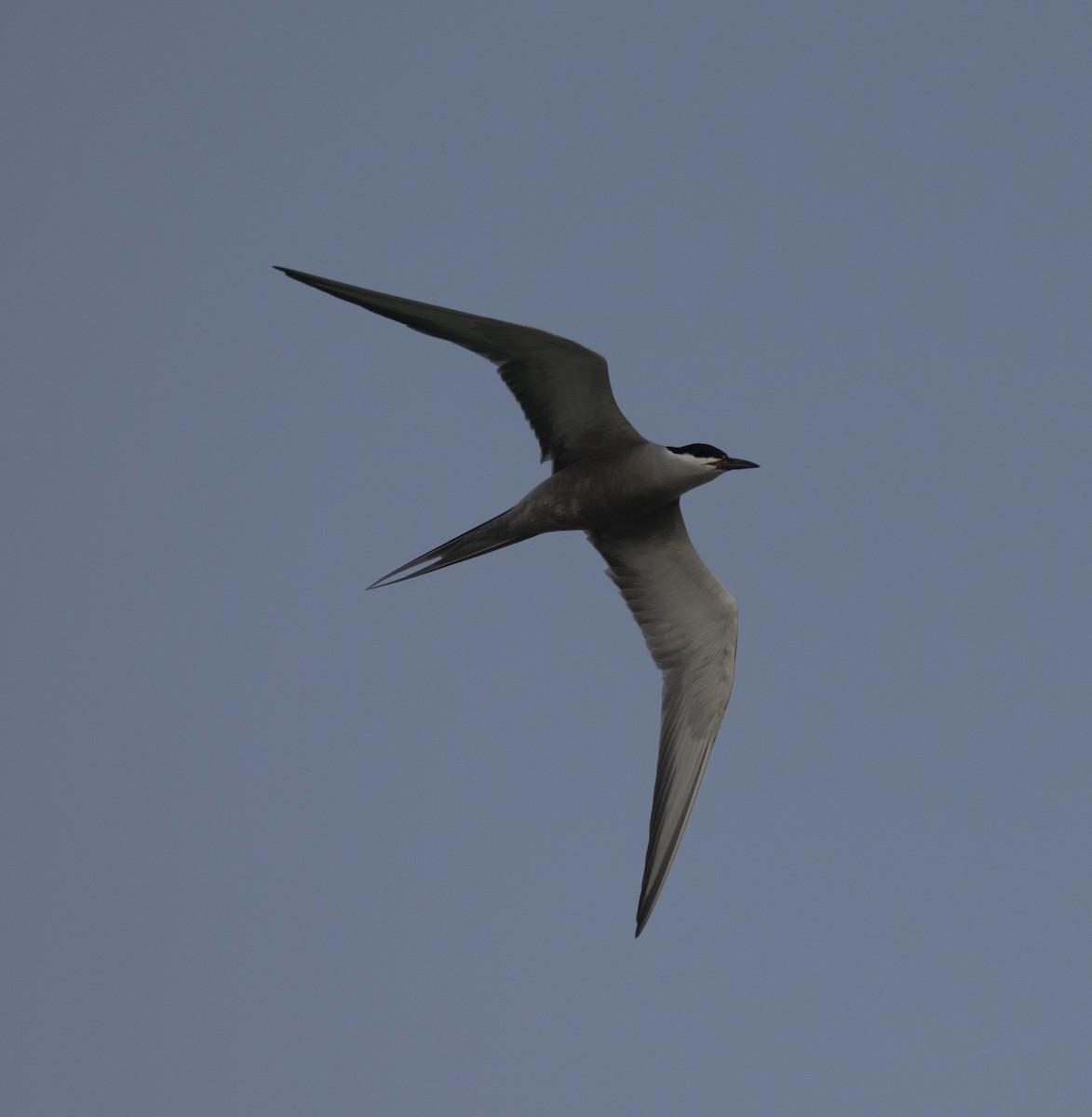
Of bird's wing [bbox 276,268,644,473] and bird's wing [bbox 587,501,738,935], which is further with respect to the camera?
bird's wing [bbox 587,501,738,935]

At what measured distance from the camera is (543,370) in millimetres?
10000

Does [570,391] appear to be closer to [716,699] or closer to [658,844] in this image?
[716,699]

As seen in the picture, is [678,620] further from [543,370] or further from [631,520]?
[543,370]

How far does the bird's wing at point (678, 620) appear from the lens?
36.3ft

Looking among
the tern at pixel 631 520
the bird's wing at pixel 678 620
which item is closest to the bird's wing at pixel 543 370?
the tern at pixel 631 520

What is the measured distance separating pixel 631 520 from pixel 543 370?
68.7 inches

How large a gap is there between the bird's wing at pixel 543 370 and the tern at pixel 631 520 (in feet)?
0.03

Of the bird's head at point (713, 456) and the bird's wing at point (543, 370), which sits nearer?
the bird's wing at point (543, 370)

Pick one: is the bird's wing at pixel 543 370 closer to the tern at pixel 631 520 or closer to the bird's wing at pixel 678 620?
the tern at pixel 631 520

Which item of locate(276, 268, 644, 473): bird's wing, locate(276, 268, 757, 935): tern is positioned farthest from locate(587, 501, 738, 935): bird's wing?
locate(276, 268, 644, 473): bird's wing

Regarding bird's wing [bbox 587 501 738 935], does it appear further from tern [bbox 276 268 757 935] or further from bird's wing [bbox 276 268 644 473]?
bird's wing [bbox 276 268 644 473]

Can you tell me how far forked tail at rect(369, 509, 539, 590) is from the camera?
1073cm

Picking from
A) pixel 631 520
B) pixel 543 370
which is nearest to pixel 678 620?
pixel 631 520

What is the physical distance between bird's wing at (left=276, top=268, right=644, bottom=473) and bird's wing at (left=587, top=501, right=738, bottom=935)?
0.98m
